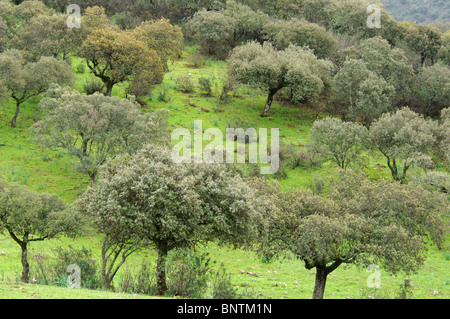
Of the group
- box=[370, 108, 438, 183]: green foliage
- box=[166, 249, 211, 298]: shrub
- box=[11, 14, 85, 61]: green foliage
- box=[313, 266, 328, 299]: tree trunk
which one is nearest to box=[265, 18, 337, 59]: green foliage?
box=[370, 108, 438, 183]: green foliage

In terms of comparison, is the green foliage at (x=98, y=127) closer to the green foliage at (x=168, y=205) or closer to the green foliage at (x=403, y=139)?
the green foliage at (x=168, y=205)

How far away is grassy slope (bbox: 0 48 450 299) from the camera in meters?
23.5

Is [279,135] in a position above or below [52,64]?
below

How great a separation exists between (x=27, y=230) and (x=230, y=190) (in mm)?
10338

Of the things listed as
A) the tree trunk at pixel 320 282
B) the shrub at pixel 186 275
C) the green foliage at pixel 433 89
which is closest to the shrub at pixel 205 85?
the green foliage at pixel 433 89

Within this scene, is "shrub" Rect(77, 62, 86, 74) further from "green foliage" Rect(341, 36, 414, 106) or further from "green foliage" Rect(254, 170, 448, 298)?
"green foliage" Rect(254, 170, 448, 298)

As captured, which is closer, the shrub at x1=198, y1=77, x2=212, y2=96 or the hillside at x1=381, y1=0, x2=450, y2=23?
the shrub at x1=198, y1=77, x2=212, y2=96

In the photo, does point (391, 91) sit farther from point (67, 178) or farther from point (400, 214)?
point (67, 178)

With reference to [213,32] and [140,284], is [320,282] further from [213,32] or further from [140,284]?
[213,32]

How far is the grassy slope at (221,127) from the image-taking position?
77.3 feet

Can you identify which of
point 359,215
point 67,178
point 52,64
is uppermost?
point 52,64

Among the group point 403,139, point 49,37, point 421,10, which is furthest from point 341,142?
point 421,10

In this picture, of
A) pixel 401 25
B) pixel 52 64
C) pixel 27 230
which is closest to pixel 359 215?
pixel 27 230

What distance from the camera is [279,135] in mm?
46250
